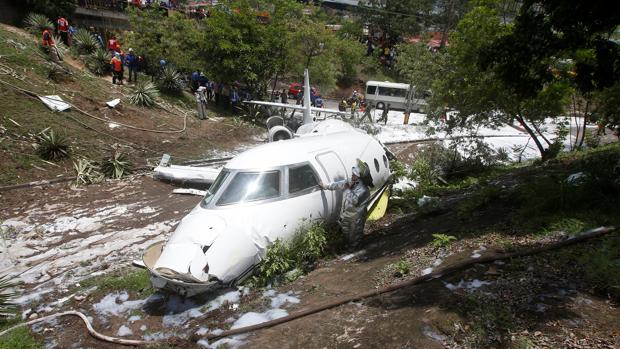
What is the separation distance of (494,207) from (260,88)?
76.6 feet

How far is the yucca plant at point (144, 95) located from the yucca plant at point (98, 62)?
2.98 m

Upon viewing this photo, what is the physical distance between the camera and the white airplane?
6996mm

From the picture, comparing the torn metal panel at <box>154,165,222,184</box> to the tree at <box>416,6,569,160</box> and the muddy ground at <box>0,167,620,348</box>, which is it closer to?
the muddy ground at <box>0,167,620,348</box>

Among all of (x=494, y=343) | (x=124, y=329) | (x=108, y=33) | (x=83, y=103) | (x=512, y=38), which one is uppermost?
(x=108, y=33)

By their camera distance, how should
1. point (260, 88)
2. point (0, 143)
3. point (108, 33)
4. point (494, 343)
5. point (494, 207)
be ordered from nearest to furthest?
point (494, 343) → point (494, 207) → point (0, 143) → point (260, 88) → point (108, 33)

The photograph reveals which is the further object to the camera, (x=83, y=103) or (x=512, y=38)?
(x=83, y=103)

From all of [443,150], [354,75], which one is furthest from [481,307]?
[354,75]

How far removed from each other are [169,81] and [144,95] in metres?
3.71

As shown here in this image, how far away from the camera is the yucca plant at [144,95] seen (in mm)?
22156

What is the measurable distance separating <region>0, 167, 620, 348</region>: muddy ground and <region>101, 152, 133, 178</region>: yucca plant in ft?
11.1

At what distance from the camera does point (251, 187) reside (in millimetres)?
8375

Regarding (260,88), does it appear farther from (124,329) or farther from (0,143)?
(124,329)

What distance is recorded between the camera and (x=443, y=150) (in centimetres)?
1942

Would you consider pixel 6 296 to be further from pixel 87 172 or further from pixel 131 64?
pixel 131 64
